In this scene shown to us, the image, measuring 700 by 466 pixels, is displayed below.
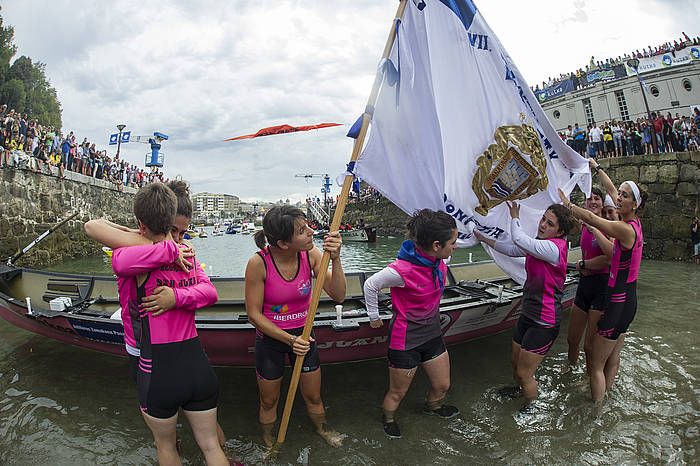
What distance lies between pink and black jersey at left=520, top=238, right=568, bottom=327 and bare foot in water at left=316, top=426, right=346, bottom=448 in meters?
2.02

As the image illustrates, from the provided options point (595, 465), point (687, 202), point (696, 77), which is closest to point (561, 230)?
point (595, 465)

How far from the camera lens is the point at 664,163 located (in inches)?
590

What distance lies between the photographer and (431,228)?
3.10 metres

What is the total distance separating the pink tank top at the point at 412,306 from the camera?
127 inches

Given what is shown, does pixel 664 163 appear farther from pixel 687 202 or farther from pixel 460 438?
pixel 460 438

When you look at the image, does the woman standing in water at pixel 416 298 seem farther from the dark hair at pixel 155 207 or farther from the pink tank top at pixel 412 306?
the dark hair at pixel 155 207

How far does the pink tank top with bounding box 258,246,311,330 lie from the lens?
2.90 meters

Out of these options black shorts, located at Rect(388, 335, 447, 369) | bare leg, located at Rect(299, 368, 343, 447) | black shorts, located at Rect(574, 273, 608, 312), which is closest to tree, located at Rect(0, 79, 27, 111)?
bare leg, located at Rect(299, 368, 343, 447)

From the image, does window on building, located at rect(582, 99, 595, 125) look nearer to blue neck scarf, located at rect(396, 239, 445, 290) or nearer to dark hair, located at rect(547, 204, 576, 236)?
dark hair, located at rect(547, 204, 576, 236)

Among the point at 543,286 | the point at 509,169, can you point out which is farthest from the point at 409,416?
the point at 509,169

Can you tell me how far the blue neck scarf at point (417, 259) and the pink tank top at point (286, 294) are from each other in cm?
82

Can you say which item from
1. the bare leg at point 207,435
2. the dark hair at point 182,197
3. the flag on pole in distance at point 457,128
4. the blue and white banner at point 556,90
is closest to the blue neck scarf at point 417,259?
the flag on pole in distance at point 457,128

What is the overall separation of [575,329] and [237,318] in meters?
3.92

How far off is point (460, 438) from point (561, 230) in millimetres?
2064
